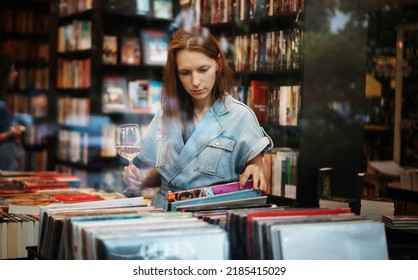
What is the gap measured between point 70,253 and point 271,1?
6.09 feet

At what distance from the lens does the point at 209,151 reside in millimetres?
3117

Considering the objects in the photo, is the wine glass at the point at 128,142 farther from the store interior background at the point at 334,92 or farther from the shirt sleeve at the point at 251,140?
the store interior background at the point at 334,92

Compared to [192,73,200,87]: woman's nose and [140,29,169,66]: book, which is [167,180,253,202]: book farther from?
[140,29,169,66]: book

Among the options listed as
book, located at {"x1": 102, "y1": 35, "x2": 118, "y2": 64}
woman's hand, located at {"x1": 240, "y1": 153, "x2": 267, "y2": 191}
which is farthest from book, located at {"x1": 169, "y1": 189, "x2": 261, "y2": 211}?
book, located at {"x1": 102, "y1": 35, "x2": 118, "y2": 64}

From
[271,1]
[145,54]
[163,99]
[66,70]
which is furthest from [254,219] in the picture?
[66,70]

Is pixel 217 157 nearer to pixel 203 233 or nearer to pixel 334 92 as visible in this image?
pixel 334 92

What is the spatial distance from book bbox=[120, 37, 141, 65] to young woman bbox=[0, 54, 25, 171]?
3.19 ft

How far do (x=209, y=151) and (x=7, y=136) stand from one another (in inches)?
82.1

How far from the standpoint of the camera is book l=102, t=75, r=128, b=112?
4262 mm

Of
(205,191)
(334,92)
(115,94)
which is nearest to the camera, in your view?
(205,191)

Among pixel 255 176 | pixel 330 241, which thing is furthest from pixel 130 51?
pixel 330 241

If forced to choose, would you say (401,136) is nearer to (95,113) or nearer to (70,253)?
(95,113)

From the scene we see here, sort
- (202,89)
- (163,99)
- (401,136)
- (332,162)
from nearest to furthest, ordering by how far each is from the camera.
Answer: (202,89) → (163,99) → (332,162) → (401,136)

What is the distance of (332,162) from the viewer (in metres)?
3.78
